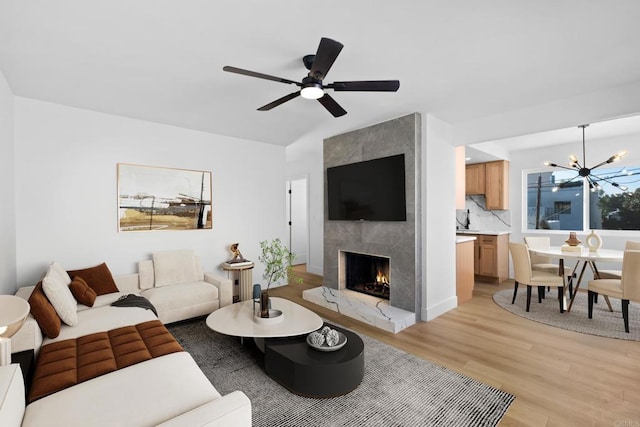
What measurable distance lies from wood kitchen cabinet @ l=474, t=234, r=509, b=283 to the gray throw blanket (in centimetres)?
524

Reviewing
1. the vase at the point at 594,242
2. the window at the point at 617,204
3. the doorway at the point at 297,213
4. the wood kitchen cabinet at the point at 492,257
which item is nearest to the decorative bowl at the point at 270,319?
the vase at the point at 594,242

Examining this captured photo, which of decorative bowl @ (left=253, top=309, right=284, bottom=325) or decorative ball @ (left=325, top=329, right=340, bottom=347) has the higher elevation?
decorative bowl @ (left=253, top=309, right=284, bottom=325)

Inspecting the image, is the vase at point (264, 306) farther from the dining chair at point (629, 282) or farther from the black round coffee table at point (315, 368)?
the dining chair at point (629, 282)

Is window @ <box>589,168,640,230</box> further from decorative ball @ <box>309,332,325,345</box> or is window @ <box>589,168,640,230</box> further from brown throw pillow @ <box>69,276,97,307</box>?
brown throw pillow @ <box>69,276,97,307</box>

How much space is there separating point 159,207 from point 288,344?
2661 mm

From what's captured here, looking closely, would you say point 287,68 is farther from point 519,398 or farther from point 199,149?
point 519,398

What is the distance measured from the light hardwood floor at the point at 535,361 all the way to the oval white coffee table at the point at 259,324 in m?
0.87

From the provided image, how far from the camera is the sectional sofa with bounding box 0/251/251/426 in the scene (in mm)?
1257

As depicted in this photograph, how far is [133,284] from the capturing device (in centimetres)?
350

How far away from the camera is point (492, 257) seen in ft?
17.3

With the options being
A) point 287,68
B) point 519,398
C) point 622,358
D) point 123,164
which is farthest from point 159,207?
point 622,358

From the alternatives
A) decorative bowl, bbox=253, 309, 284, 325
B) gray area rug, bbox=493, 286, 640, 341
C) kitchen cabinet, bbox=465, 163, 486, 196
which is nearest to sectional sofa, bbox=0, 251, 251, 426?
decorative bowl, bbox=253, 309, 284, 325

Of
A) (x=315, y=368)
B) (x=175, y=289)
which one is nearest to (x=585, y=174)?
(x=315, y=368)

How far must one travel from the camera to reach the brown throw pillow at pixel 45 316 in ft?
6.64
